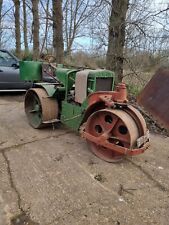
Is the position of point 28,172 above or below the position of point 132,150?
below

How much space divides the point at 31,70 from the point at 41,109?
2.67ft

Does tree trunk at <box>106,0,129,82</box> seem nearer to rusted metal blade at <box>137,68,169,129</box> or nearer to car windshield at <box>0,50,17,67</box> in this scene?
rusted metal blade at <box>137,68,169,129</box>

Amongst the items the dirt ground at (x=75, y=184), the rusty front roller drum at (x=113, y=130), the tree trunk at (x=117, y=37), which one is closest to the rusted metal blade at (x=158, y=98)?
the dirt ground at (x=75, y=184)

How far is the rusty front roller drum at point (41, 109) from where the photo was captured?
454 centimetres

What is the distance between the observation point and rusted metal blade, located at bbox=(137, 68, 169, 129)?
4500mm

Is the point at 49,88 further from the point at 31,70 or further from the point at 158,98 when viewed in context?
the point at 158,98

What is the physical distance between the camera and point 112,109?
3.56 metres

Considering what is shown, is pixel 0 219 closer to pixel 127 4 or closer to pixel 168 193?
pixel 168 193

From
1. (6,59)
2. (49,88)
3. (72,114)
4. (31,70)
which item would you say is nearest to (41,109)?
(49,88)

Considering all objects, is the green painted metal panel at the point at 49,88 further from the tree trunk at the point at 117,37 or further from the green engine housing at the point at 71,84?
the tree trunk at the point at 117,37

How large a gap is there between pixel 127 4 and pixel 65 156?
13.1ft

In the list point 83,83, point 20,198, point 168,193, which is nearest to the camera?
point 20,198

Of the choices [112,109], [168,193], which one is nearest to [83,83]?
[112,109]

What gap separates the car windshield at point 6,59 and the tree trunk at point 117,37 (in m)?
2.79
